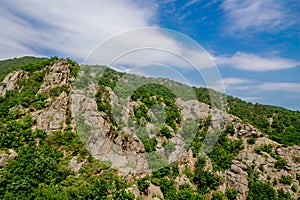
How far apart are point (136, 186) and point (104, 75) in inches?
995

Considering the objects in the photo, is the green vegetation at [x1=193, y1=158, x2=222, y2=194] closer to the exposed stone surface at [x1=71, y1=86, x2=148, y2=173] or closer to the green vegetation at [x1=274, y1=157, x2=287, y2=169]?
the exposed stone surface at [x1=71, y1=86, x2=148, y2=173]

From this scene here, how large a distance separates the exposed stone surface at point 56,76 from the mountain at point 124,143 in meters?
0.16

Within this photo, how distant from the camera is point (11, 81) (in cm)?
4244

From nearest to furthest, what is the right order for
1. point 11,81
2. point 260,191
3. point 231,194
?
point 231,194 < point 260,191 < point 11,81

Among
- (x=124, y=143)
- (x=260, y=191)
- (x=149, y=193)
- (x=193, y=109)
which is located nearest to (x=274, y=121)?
(x=193, y=109)

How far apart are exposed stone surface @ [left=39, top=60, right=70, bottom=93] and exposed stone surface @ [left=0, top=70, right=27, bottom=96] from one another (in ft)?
17.9

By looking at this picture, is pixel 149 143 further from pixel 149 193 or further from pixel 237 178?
pixel 237 178

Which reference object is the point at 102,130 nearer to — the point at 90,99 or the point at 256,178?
the point at 90,99

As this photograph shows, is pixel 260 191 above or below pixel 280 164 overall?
below

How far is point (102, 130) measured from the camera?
32.9 meters

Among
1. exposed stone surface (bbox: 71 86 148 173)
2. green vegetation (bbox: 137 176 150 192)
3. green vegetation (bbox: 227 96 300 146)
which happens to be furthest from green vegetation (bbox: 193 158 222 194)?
green vegetation (bbox: 227 96 300 146)

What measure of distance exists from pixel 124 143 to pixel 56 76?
52.0 ft

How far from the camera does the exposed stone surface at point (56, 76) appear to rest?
38.6 metres

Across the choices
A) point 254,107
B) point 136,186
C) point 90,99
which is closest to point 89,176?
point 136,186
